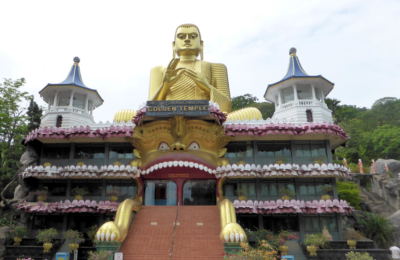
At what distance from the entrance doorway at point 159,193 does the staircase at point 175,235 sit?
1.44 metres

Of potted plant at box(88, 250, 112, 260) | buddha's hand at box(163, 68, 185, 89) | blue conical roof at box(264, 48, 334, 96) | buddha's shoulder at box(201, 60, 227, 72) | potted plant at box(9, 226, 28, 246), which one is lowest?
potted plant at box(88, 250, 112, 260)

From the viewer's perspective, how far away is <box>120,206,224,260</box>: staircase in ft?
42.8

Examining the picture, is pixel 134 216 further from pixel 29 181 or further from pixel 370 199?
pixel 370 199

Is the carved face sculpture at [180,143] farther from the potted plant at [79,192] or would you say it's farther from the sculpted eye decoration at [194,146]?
the potted plant at [79,192]

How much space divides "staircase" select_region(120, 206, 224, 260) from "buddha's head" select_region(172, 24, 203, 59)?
12719 millimetres

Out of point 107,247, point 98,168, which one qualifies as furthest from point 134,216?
point 98,168

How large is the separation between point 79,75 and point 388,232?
26.7 metres

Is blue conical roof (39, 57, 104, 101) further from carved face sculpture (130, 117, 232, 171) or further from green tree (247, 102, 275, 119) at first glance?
green tree (247, 102, 275, 119)

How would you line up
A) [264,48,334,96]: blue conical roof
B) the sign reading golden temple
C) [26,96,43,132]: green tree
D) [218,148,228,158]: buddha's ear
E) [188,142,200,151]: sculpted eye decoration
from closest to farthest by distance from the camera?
the sign reading golden temple
[188,142,200,151]: sculpted eye decoration
[218,148,228,158]: buddha's ear
[264,48,334,96]: blue conical roof
[26,96,43,132]: green tree

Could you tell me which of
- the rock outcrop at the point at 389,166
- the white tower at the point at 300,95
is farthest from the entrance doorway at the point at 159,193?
the rock outcrop at the point at 389,166

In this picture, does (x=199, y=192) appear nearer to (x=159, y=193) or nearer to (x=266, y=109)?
(x=159, y=193)

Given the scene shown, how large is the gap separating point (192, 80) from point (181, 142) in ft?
17.5

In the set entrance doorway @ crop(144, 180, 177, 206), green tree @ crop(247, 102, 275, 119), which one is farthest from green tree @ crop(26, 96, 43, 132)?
green tree @ crop(247, 102, 275, 119)

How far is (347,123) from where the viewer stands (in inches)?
1884
